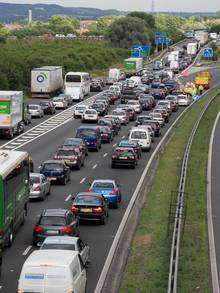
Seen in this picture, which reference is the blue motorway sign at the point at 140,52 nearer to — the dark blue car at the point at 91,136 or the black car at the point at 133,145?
the dark blue car at the point at 91,136

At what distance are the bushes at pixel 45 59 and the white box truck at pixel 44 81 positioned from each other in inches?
216

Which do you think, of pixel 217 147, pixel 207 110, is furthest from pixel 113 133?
pixel 207 110

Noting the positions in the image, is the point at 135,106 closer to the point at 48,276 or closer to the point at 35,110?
the point at 35,110

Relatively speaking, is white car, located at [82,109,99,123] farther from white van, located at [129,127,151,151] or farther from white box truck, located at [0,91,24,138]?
white van, located at [129,127,151,151]

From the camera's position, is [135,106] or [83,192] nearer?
[83,192]

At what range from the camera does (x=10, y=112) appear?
62344mm

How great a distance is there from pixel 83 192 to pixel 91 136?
22772mm

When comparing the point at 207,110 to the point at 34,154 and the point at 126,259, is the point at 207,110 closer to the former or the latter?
the point at 34,154

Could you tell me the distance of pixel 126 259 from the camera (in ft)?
93.1

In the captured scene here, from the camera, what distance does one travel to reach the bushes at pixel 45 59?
334 feet

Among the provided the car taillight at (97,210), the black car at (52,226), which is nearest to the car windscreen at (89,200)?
the car taillight at (97,210)

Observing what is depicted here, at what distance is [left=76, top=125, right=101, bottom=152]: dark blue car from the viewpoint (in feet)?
192

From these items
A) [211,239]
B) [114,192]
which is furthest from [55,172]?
[211,239]

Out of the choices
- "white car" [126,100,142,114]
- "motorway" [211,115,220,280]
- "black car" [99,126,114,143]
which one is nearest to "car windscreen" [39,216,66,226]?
"motorway" [211,115,220,280]
